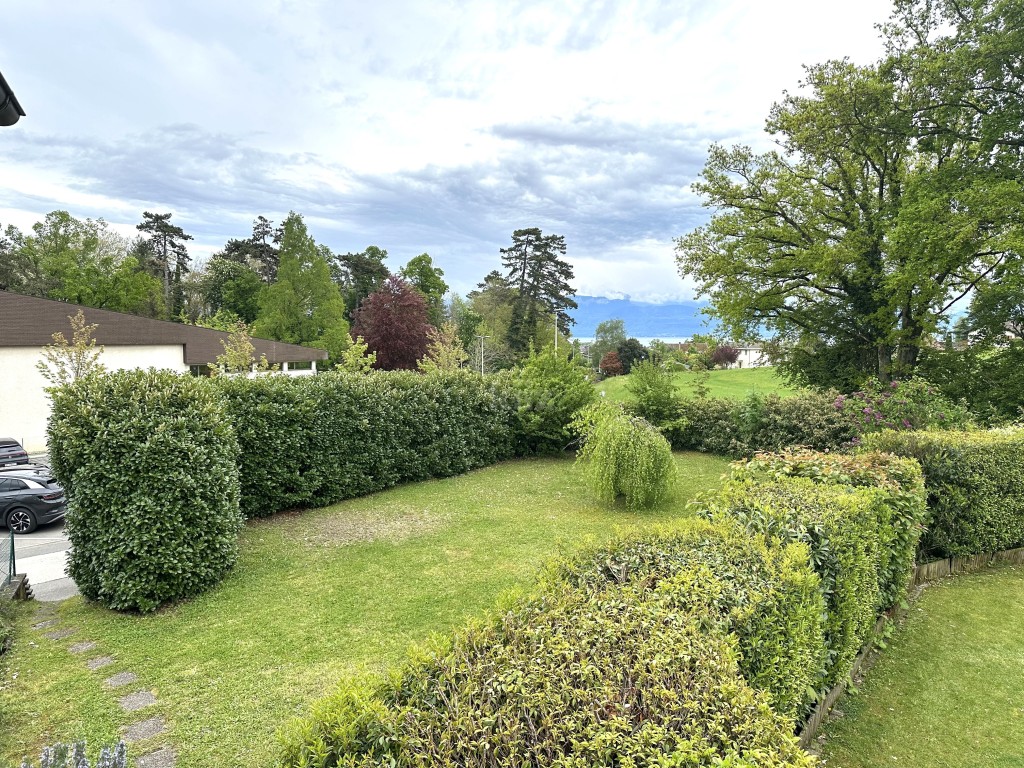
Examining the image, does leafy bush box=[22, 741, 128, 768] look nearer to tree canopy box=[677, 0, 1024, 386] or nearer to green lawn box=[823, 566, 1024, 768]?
green lawn box=[823, 566, 1024, 768]

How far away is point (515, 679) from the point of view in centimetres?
197

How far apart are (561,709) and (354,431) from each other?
916 cm

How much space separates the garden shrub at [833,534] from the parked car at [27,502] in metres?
12.1

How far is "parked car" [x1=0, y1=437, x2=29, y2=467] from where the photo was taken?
14453 mm

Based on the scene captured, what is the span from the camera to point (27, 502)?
10.4 m

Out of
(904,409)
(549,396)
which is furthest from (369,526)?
(904,409)

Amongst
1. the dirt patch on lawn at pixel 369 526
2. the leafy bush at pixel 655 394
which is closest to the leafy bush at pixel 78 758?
the dirt patch on lawn at pixel 369 526

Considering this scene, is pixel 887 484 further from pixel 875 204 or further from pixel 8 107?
pixel 875 204

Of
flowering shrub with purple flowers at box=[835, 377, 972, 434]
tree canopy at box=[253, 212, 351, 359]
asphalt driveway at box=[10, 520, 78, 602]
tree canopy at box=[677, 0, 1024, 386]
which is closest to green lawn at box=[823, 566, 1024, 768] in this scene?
flowering shrub with purple flowers at box=[835, 377, 972, 434]

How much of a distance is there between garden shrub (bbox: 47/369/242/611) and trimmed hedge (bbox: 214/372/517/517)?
1.55m

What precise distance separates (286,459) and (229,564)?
9.63 ft

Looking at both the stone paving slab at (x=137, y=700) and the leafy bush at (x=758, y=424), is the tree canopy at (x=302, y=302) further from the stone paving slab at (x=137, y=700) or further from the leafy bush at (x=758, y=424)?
the stone paving slab at (x=137, y=700)

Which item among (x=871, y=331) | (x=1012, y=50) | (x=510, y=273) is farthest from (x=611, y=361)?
(x=1012, y=50)

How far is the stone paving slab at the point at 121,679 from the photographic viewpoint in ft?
14.8
